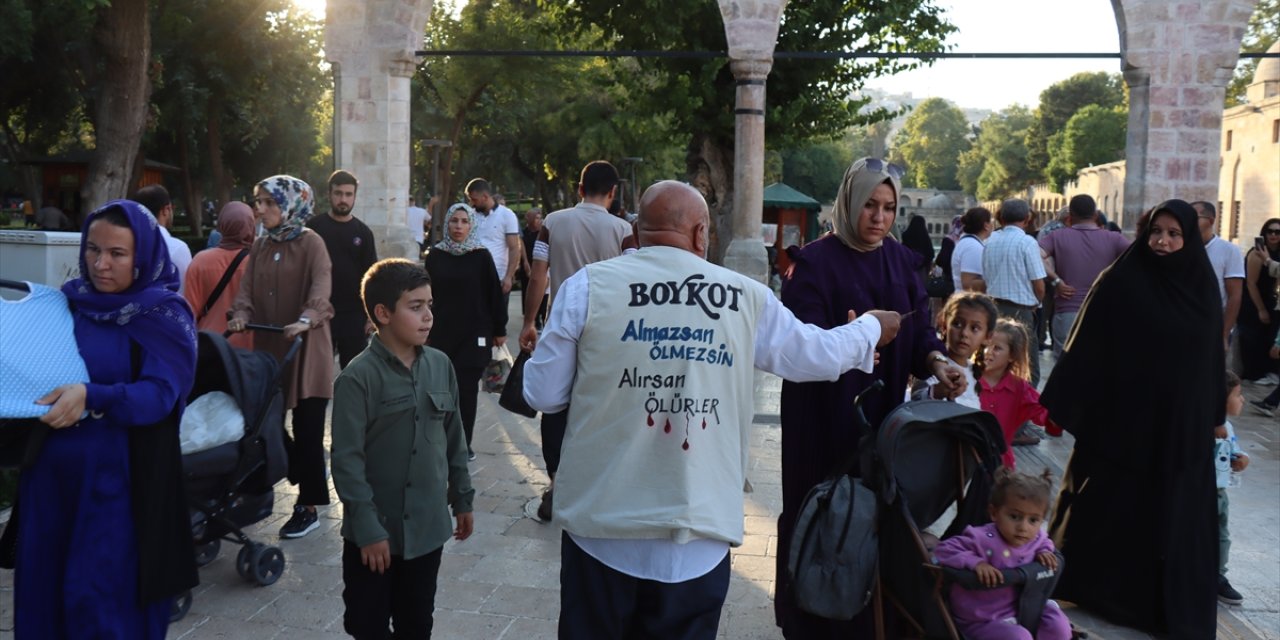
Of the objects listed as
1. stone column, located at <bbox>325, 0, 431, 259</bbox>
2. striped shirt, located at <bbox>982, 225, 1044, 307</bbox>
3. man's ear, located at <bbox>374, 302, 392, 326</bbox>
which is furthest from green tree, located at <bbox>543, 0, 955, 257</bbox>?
man's ear, located at <bbox>374, 302, 392, 326</bbox>

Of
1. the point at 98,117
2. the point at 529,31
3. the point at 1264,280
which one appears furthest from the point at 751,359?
the point at 529,31

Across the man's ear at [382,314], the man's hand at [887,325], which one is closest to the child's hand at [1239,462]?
the man's hand at [887,325]

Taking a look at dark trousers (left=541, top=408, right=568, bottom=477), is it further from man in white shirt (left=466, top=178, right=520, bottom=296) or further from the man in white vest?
man in white shirt (left=466, top=178, right=520, bottom=296)

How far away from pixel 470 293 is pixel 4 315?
3768mm

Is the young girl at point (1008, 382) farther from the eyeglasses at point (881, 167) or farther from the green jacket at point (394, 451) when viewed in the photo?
the green jacket at point (394, 451)

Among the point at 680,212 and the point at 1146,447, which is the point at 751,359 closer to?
the point at 680,212

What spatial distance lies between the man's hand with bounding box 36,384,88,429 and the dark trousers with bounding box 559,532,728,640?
1442 mm

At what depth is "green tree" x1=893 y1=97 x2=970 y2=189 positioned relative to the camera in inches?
6063

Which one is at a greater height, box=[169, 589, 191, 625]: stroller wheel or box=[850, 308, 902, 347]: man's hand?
box=[850, 308, 902, 347]: man's hand

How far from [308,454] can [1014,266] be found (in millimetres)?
5951

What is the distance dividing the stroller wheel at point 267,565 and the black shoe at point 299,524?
2.39 ft

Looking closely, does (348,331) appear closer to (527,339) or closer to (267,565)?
(527,339)

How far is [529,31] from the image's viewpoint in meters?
26.5

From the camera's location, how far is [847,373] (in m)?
3.96
